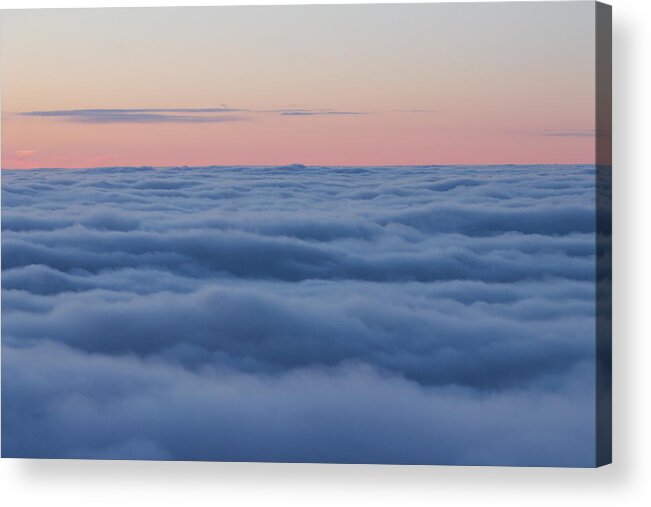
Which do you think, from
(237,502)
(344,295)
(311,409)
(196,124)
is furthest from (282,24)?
(237,502)

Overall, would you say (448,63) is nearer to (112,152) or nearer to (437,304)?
(437,304)

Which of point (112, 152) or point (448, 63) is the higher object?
point (448, 63)

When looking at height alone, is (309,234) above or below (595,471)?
above

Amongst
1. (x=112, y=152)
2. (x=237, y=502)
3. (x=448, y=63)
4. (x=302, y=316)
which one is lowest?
(x=237, y=502)
